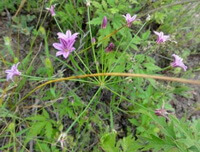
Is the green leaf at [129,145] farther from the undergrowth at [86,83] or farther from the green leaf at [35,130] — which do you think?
the green leaf at [35,130]

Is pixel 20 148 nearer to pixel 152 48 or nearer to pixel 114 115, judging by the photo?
pixel 114 115

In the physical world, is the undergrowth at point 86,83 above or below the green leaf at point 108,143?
above

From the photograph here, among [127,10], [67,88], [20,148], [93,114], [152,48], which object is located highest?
[127,10]

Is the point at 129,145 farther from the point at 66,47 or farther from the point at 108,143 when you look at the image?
the point at 66,47

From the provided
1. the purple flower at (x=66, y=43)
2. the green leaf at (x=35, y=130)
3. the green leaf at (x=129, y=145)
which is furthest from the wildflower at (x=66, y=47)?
the green leaf at (x=129, y=145)

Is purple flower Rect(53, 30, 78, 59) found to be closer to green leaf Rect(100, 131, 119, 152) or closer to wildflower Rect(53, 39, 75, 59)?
wildflower Rect(53, 39, 75, 59)

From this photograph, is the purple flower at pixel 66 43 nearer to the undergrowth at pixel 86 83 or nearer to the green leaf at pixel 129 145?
the undergrowth at pixel 86 83

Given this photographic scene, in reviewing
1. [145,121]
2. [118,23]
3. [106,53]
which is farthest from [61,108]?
[118,23]

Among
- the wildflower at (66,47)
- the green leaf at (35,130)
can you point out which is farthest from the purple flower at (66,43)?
the green leaf at (35,130)

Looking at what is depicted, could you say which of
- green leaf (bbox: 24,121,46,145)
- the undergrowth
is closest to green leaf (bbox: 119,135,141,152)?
the undergrowth

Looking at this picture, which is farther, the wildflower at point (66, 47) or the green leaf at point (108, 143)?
the wildflower at point (66, 47)

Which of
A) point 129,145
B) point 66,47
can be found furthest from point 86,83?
point 129,145
